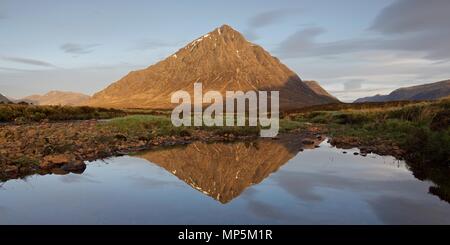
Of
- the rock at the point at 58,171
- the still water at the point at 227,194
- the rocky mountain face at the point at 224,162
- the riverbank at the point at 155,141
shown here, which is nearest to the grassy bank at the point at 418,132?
the riverbank at the point at 155,141

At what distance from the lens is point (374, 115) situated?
33.5 meters

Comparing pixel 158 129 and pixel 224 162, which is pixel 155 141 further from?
pixel 224 162

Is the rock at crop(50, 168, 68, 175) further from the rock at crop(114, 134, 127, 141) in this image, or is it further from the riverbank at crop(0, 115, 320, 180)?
the rock at crop(114, 134, 127, 141)

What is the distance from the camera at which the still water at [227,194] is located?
323 inches

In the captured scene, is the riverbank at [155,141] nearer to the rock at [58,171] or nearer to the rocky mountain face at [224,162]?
the rock at [58,171]

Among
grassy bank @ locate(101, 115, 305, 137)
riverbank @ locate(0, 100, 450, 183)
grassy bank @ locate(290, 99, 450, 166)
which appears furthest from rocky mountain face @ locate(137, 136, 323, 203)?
grassy bank @ locate(290, 99, 450, 166)

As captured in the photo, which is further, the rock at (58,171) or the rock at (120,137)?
the rock at (120,137)

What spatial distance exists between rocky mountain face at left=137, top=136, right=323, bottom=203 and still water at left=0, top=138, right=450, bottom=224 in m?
0.04

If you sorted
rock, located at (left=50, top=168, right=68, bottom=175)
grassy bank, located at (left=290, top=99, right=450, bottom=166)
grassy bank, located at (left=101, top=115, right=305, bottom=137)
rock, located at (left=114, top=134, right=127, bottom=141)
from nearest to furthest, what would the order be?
rock, located at (left=50, top=168, right=68, bottom=175), grassy bank, located at (left=290, top=99, right=450, bottom=166), rock, located at (left=114, top=134, right=127, bottom=141), grassy bank, located at (left=101, top=115, right=305, bottom=137)

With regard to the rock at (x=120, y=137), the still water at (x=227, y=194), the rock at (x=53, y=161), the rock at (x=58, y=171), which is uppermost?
the rock at (x=120, y=137)

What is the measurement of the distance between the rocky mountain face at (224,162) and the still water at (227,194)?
0.04 m

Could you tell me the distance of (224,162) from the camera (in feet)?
53.4

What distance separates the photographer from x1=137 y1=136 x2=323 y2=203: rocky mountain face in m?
11.8

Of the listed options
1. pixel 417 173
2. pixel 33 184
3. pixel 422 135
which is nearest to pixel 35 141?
pixel 33 184
